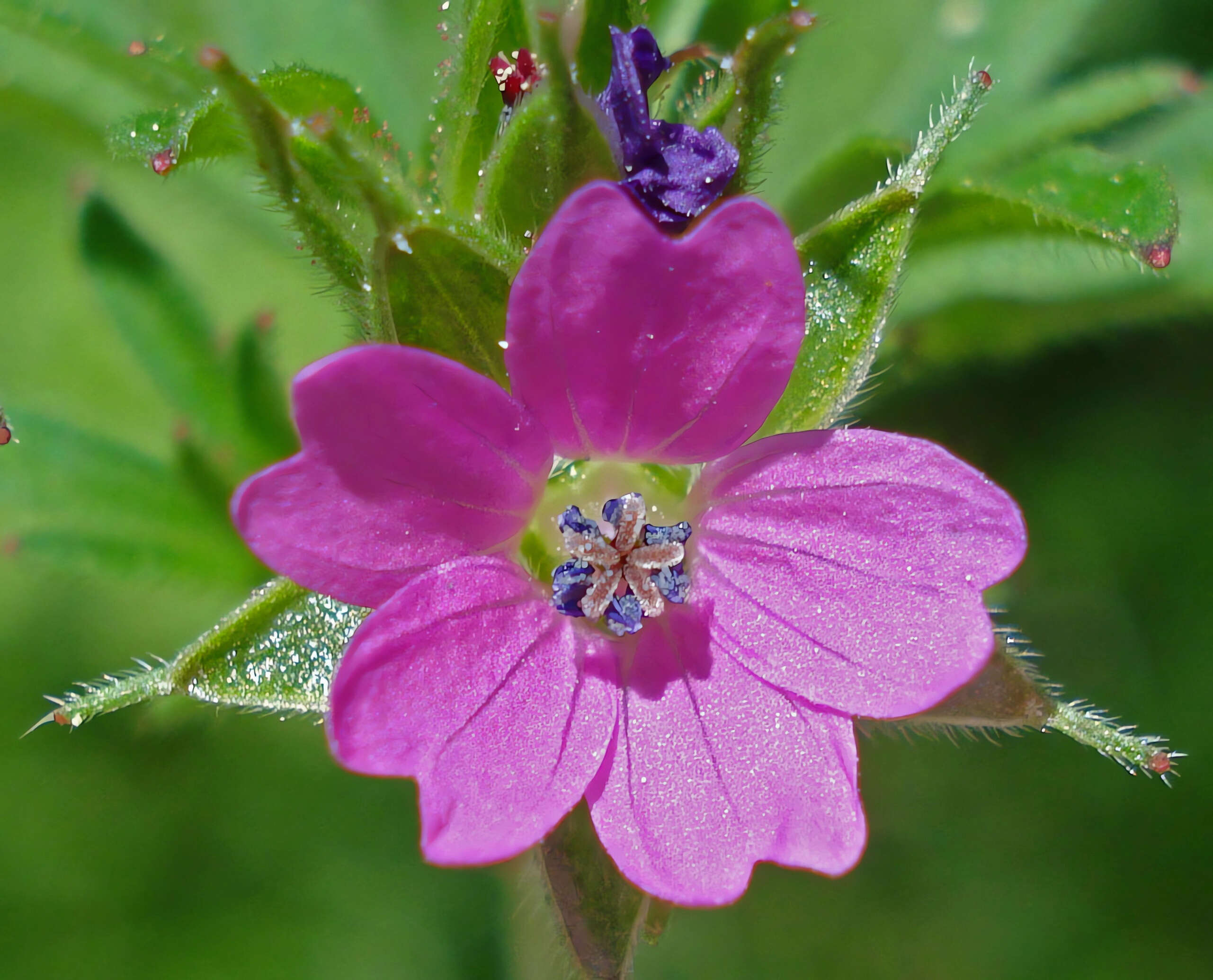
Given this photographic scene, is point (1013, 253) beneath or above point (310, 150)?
beneath

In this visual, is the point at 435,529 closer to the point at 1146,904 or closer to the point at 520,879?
the point at 520,879

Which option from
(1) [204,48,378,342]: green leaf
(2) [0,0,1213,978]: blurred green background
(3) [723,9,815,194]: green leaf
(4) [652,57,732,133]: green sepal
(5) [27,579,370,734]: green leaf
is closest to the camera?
(1) [204,48,378,342]: green leaf

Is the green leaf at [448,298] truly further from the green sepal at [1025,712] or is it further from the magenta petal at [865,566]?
the green sepal at [1025,712]

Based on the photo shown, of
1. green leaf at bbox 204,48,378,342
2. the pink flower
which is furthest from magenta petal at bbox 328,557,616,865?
green leaf at bbox 204,48,378,342

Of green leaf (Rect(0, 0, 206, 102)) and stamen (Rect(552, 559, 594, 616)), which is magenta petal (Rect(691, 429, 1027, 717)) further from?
green leaf (Rect(0, 0, 206, 102))

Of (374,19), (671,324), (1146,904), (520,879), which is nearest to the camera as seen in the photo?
(671,324)

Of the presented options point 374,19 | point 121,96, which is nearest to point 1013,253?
point 374,19
